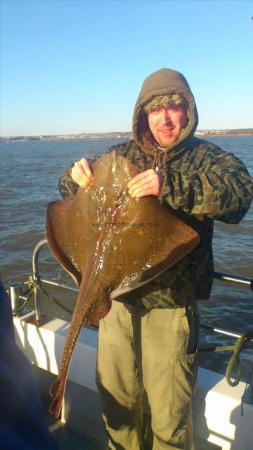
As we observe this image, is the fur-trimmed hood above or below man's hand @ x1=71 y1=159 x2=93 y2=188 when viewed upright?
above

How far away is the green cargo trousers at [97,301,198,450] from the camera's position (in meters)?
3.10

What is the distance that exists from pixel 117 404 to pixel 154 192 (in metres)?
1.87

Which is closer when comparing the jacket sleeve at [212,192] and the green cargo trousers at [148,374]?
the jacket sleeve at [212,192]

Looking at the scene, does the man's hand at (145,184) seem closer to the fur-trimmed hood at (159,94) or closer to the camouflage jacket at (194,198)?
the camouflage jacket at (194,198)

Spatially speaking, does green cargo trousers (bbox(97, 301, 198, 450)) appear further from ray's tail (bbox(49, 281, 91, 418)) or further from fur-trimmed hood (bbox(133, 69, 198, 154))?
fur-trimmed hood (bbox(133, 69, 198, 154))

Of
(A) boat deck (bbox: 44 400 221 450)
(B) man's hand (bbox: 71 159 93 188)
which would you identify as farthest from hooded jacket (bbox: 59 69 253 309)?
(A) boat deck (bbox: 44 400 221 450)

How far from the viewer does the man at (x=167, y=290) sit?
2.75 meters

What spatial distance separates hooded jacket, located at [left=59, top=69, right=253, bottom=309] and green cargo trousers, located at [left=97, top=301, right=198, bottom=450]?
0.17m

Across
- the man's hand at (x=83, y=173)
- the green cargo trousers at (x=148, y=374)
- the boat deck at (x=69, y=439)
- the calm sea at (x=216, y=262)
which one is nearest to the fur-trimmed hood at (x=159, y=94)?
the calm sea at (x=216, y=262)

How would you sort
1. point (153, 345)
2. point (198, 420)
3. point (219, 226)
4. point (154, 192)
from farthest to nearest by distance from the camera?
1. point (219, 226)
2. point (198, 420)
3. point (153, 345)
4. point (154, 192)

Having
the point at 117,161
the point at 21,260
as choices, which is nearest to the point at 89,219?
the point at 117,161

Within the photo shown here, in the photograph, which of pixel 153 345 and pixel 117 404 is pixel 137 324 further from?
pixel 117 404

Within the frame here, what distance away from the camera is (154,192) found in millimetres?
2541

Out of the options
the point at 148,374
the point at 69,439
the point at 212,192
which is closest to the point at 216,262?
the point at 69,439
